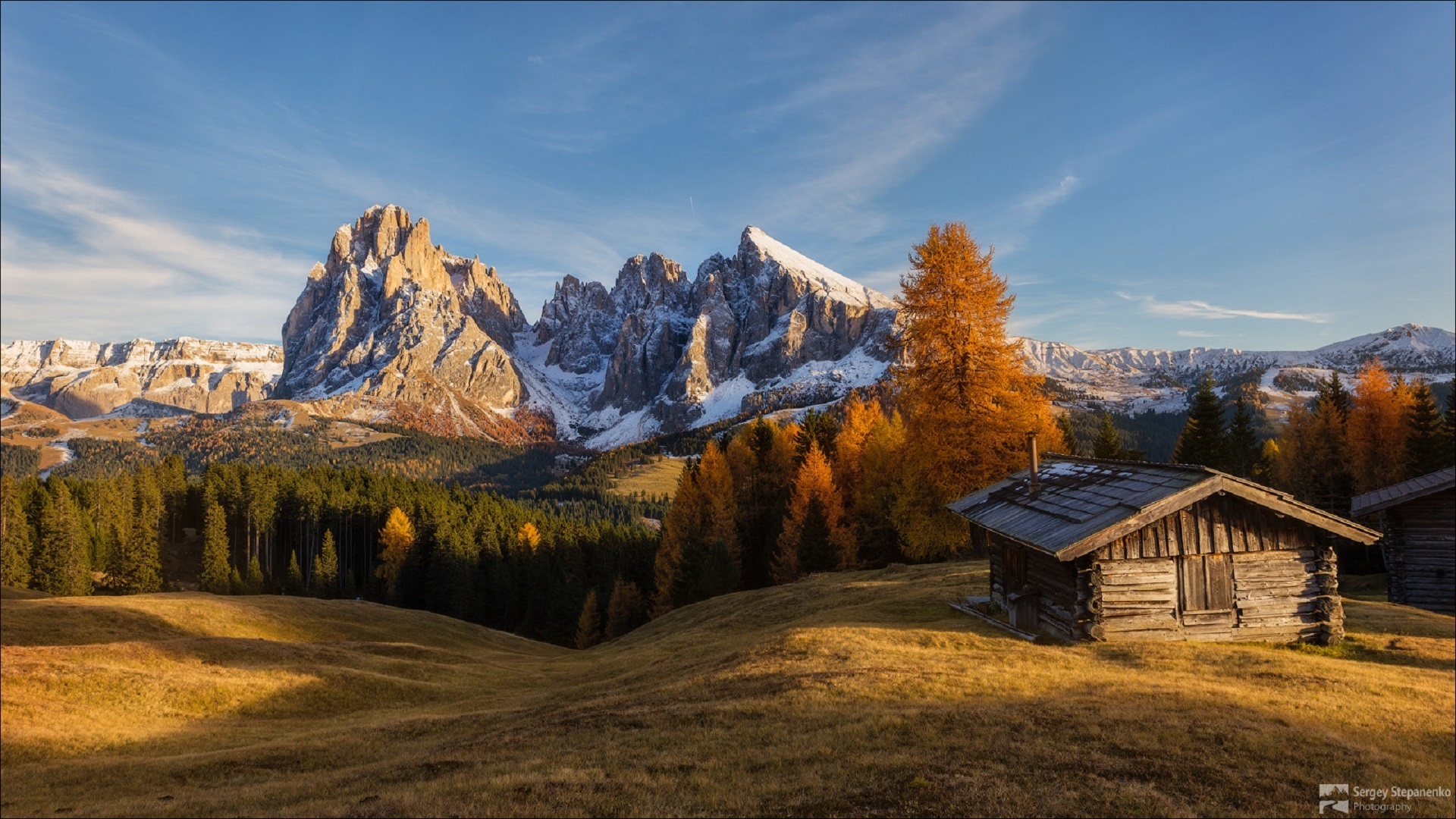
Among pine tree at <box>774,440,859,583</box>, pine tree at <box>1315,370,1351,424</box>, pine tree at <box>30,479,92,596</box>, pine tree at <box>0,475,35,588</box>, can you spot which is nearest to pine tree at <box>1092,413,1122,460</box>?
pine tree at <box>1315,370,1351,424</box>

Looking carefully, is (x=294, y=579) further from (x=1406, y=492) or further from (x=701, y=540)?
(x=1406, y=492)

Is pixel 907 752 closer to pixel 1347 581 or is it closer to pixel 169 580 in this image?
pixel 1347 581

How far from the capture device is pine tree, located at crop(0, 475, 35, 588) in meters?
69.4

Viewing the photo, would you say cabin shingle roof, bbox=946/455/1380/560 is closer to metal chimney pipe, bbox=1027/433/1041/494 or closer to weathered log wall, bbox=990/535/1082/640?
metal chimney pipe, bbox=1027/433/1041/494

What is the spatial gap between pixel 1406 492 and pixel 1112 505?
2002cm

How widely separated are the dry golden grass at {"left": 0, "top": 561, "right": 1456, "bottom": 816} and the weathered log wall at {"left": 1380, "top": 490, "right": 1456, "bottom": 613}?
527 centimetres

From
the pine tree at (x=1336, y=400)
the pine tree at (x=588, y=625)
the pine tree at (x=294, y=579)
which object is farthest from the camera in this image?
the pine tree at (x=294, y=579)

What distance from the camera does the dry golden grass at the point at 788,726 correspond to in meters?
9.71

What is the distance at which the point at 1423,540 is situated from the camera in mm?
28828

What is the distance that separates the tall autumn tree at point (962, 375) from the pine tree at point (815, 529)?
759 inches

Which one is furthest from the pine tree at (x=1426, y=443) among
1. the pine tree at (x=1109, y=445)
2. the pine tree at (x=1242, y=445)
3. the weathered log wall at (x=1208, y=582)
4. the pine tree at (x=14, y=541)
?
the pine tree at (x=14, y=541)

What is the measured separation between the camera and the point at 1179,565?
65.5 feet

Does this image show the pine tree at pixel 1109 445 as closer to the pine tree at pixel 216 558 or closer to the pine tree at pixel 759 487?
the pine tree at pixel 759 487

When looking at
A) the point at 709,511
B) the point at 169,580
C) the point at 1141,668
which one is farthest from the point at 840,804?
the point at 169,580
